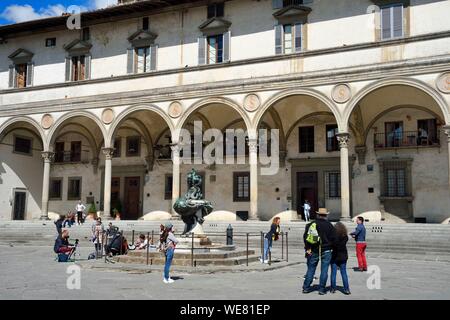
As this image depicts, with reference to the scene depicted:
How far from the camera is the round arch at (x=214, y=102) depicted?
942 inches

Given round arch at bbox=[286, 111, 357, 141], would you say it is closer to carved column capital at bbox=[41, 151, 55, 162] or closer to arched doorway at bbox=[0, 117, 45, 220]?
carved column capital at bbox=[41, 151, 55, 162]

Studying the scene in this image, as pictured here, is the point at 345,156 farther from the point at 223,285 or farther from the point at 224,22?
the point at 223,285

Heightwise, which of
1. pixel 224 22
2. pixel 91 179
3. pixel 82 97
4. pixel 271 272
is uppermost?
pixel 224 22

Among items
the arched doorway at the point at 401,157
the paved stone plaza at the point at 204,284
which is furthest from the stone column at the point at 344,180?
the paved stone plaza at the point at 204,284

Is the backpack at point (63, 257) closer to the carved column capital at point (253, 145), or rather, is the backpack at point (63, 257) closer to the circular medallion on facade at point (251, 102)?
the carved column capital at point (253, 145)

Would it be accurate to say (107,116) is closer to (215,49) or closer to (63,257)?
(215,49)

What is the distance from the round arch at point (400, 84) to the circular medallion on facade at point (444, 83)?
0.86 ft

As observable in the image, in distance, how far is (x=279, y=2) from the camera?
24.5m

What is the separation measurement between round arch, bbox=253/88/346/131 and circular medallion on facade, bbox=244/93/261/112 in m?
0.32

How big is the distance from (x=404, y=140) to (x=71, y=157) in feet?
67.4

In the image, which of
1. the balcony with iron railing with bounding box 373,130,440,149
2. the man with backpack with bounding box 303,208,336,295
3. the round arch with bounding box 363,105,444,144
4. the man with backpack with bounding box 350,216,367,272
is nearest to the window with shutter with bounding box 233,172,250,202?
the round arch with bounding box 363,105,444,144
